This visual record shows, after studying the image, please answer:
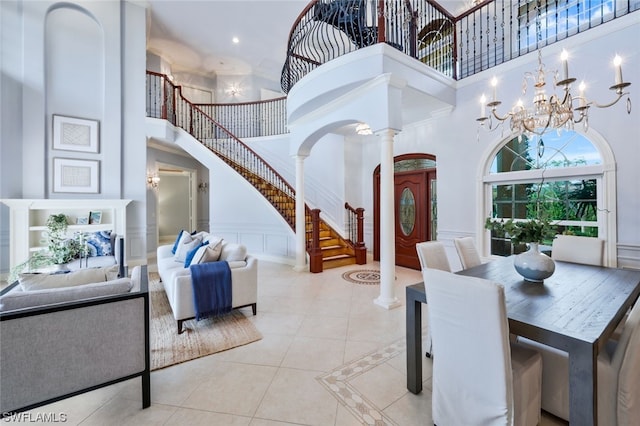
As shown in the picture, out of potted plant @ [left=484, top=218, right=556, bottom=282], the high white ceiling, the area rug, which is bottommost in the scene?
the area rug

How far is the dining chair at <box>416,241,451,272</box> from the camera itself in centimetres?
247

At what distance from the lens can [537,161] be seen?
375 centimetres

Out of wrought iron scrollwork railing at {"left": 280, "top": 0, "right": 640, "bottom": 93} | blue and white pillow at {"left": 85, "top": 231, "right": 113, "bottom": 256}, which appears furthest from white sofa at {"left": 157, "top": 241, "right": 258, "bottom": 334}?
wrought iron scrollwork railing at {"left": 280, "top": 0, "right": 640, "bottom": 93}

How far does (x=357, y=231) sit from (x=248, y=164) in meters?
3.73

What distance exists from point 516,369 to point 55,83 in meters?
7.66

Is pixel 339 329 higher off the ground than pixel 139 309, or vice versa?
pixel 139 309

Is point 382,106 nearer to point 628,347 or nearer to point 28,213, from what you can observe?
point 628,347

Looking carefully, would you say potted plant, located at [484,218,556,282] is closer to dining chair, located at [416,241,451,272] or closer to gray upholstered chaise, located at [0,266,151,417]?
dining chair, located at [416,241,451,272]

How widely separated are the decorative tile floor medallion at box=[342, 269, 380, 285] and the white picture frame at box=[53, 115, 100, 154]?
542 centimetres

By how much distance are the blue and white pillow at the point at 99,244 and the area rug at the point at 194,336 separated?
78.5 inches

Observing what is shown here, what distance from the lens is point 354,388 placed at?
2.02m

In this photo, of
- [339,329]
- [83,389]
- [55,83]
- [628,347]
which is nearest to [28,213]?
[55,83]

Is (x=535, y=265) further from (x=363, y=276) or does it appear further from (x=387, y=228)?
(x=363, y=276)

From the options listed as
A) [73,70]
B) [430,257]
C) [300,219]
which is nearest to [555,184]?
[430,257]
